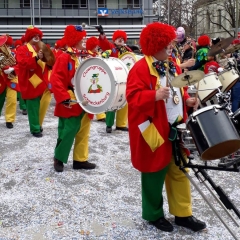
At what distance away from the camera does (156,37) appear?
3068 mm

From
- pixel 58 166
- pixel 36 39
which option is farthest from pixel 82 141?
pixel 36 39

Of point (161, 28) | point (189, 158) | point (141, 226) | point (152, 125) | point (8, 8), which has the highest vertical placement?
point (8, 8)

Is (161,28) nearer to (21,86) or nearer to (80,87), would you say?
(80,87)

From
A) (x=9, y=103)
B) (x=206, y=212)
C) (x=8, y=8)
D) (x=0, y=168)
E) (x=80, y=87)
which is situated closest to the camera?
(x=206, y=212)

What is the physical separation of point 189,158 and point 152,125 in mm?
389

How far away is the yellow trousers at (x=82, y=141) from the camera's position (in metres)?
4.83

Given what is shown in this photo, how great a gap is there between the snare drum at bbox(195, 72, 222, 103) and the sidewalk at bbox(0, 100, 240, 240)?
0.95 metres

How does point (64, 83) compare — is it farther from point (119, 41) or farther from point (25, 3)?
point (25, 3)

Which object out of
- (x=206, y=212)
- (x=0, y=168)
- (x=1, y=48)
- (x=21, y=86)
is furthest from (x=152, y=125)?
(x=1, y=48)

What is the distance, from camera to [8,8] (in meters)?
34.1

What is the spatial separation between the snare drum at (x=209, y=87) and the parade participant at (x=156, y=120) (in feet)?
5.67

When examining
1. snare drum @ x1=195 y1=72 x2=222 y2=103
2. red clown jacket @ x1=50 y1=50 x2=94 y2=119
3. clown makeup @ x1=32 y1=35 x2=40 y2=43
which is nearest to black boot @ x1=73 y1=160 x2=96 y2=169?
red clown jacket @ x1=50 y1=50 x2=94 y2=119

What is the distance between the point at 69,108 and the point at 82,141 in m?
0.52

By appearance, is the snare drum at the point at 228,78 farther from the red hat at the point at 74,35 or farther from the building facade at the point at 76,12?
the building facade at the point at 76,12
